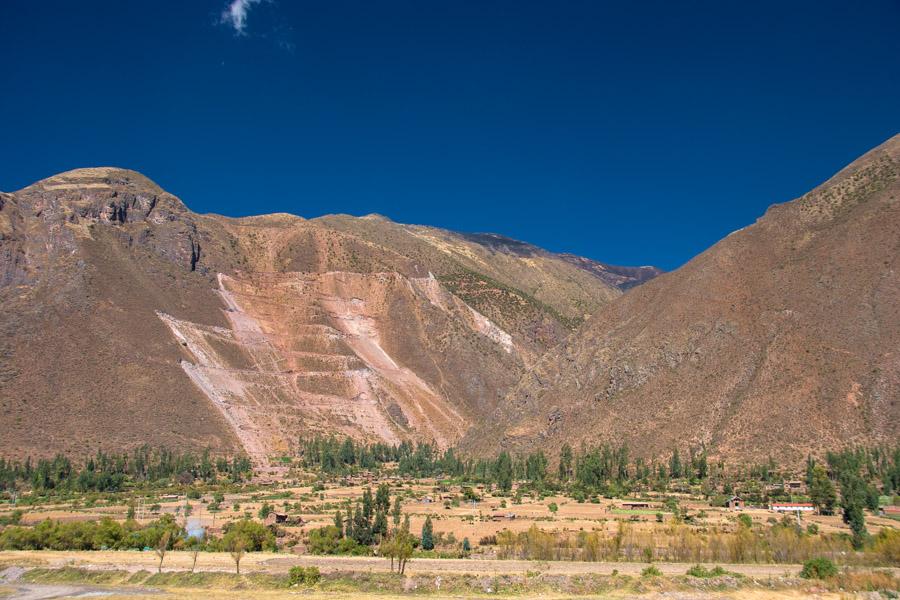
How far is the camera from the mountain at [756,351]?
302 ft

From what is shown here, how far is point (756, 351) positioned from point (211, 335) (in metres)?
95.2

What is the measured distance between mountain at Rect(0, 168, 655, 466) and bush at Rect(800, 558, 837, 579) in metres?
92.8

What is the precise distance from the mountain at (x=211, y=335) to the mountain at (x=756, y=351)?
101 ft

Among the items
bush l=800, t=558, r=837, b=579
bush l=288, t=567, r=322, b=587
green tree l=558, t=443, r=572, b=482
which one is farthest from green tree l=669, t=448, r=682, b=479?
bush l=288, t=567, r=322, b=587

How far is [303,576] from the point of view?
44.2 meters

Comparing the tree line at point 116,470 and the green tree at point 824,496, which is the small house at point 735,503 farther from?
the tree line at point 116,470

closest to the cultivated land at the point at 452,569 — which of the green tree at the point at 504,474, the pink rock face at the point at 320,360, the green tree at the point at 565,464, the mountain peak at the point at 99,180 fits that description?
the green tree at the point at 504,474

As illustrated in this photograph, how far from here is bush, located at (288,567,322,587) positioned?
4391 centimetres

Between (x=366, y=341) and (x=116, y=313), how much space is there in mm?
51245

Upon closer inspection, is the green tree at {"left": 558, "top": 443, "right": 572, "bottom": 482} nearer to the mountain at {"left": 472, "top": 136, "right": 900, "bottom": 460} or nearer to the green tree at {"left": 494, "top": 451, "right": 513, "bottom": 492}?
the mountain at {"left": 472, "top": 136, "right": 900, "bottom": 460}

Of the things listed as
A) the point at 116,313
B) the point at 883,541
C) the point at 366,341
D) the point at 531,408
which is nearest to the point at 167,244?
the point at 116,313

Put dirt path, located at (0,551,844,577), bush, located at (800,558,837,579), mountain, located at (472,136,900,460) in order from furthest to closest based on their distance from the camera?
mountain, located at (472,136,900,460)
dirt path, located at (0,551,844,577)
bush, located at (800,558,837,579)

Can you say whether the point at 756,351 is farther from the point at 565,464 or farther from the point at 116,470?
the point at 116,470

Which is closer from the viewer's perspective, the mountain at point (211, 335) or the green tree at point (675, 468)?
the green tree at point (675, 468)
